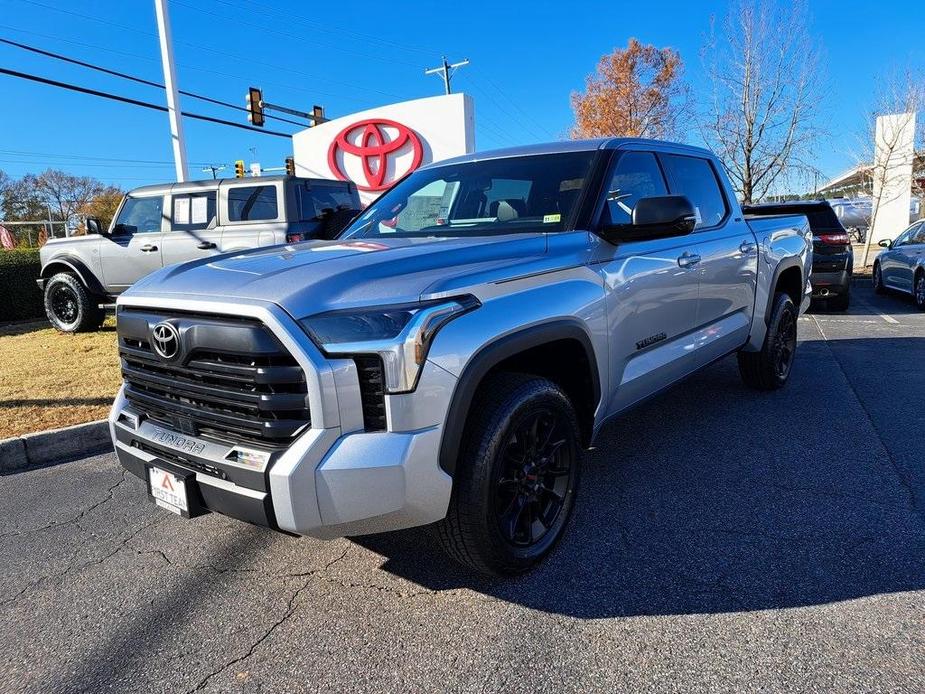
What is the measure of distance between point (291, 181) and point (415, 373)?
6.78 meters

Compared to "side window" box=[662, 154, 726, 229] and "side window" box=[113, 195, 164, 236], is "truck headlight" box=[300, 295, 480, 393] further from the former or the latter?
"side window" box=[113, 195, 164, 236]

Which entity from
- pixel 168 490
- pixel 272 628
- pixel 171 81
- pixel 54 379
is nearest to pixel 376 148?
pixel 171 81

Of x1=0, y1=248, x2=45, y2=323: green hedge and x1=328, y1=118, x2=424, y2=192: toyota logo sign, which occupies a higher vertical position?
x1=328, y1=118, x2=424, y2=192: toyota logo sign

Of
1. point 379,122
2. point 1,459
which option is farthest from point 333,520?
point 379,122

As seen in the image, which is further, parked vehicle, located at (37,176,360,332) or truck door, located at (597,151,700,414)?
parked vehicle, located at (37,176,360,332)

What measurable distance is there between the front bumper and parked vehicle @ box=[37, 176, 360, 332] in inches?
237

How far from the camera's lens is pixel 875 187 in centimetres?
1803

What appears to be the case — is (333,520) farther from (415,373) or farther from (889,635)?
(889,635)

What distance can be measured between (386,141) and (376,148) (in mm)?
301

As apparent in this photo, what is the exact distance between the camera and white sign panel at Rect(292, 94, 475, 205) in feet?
47.8

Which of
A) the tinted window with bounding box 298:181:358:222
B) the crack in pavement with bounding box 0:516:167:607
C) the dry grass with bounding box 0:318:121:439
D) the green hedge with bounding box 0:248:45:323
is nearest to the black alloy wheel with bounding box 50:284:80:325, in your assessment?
the dry grass with bounding box 0:318:121:439

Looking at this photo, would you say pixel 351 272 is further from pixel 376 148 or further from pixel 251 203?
pixel 376 148

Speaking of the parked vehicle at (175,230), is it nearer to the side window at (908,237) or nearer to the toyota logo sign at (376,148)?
the toyota logo sign at (376,148)

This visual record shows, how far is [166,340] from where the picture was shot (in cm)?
240
